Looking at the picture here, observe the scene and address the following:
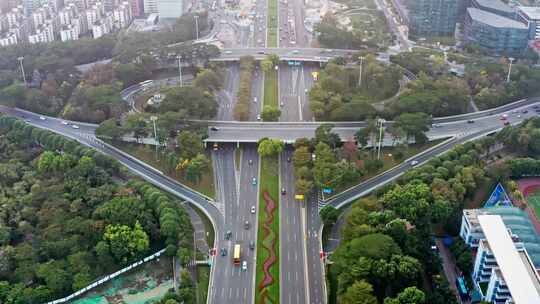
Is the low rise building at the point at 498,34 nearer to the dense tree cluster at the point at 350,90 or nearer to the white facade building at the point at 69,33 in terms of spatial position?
the dense tree cluster at the point at 350,90

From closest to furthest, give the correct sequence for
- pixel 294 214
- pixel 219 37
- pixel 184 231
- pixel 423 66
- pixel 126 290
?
1. pixel 126 290
2. pixel 184 231
3. pixel 294 214
4. pixel 423 66
5. pixel 219 37

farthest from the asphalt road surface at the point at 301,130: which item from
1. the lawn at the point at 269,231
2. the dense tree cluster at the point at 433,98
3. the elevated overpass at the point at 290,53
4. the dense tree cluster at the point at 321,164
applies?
the elevated overpass at the point at 290,53

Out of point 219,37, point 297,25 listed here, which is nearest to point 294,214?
point 219,37

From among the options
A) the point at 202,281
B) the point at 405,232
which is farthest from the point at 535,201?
the point at 202,281

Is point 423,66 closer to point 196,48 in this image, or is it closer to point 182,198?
point 196,48

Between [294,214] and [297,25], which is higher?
[297,25]

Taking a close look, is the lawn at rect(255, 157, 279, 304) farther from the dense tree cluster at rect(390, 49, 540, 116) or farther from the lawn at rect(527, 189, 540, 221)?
the lawn at rect(527, 189, 540, 221)
